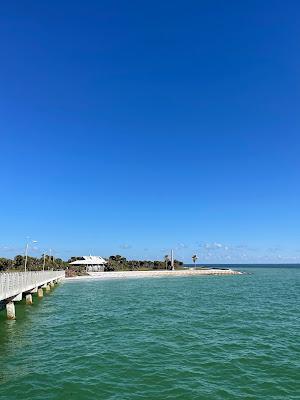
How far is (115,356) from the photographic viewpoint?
22766 millimetres

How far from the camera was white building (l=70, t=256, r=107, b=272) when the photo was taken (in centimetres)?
15388

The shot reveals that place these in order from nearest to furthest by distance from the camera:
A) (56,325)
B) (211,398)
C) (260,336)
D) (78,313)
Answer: (211,398) < (260,336) < (56,325) < (78,313)

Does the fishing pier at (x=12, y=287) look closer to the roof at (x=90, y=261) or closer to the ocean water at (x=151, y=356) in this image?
the ocean water at (x=151, y=356)

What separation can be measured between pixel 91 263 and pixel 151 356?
446 ft

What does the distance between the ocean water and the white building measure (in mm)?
115294

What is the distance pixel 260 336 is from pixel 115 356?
11973 millimetres

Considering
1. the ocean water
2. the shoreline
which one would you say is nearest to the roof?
the shoreline

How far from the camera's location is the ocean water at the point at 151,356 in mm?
17141

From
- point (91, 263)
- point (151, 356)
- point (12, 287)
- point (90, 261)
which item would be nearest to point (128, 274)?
point (91, 263)

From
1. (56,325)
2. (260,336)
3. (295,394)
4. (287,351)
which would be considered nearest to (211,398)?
(295,394)

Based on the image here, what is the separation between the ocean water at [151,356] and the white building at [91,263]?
4539 inches

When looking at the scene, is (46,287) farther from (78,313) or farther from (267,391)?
(267,391)

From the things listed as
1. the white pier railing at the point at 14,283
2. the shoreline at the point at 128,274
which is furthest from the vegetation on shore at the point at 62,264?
the white pier railing at the point at 14,283

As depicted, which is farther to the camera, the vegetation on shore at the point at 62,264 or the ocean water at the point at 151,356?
the vegetation on shore at the point at 62,264
